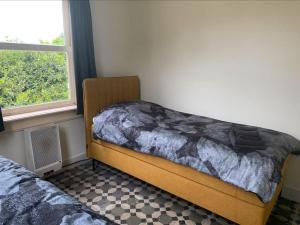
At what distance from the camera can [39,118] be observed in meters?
2.46

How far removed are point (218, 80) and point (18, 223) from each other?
235 centimetres

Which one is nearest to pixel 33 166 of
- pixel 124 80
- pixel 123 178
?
pixel 123 178

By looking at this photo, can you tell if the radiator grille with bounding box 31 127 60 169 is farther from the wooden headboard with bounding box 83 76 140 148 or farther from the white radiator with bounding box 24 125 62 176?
the wooden headboard with bounding box 83 76 140 148

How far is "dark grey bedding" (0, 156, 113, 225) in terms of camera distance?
Answer: 99 centimetres

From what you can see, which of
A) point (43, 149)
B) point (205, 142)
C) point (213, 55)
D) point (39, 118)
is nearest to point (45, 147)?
point (43, 149)

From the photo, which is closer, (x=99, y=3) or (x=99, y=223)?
(x=99, y=223)

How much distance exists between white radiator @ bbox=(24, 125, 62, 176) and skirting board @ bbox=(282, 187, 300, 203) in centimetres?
245

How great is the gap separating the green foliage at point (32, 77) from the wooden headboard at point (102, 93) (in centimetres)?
40

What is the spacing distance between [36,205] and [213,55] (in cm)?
234

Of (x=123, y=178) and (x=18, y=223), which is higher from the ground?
(x=18, y=223)

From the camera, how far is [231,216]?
1.77 meters

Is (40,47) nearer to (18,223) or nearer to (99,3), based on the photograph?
(99,3)

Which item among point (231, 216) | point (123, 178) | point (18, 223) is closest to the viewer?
point (18, 223)

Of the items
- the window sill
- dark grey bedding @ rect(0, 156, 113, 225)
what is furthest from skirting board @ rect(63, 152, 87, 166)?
dark grey bedding @ rect(0, 156, 113, 225)
